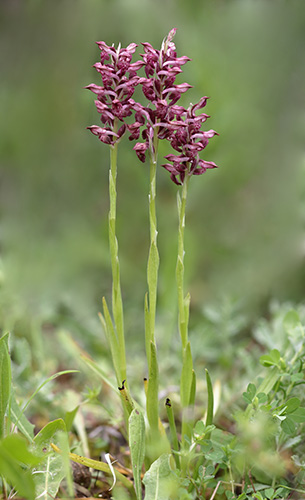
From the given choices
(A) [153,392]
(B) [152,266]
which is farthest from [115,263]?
(A) [153,392]

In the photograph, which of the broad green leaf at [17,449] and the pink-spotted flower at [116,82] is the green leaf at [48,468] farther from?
the pink-spotted flower at [116,82]

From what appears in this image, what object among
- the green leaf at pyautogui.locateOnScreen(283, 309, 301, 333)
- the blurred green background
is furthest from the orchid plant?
the blurred green background

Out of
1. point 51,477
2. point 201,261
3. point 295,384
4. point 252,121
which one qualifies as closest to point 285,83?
point 252,121

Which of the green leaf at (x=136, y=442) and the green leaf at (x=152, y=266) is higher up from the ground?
the green leaf at (x=152, y=266)

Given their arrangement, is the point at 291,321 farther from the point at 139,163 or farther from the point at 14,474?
the point at 139,163

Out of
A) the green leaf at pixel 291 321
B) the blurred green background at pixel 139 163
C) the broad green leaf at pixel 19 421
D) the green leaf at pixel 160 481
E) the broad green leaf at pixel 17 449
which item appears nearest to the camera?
the broad green leaf at pixel 17 449

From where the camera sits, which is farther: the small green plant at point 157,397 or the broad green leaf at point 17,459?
the small green plant at point 157,397

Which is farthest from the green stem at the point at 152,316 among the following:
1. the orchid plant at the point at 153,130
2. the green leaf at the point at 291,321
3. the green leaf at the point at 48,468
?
the green leaf at the point at 291,321
